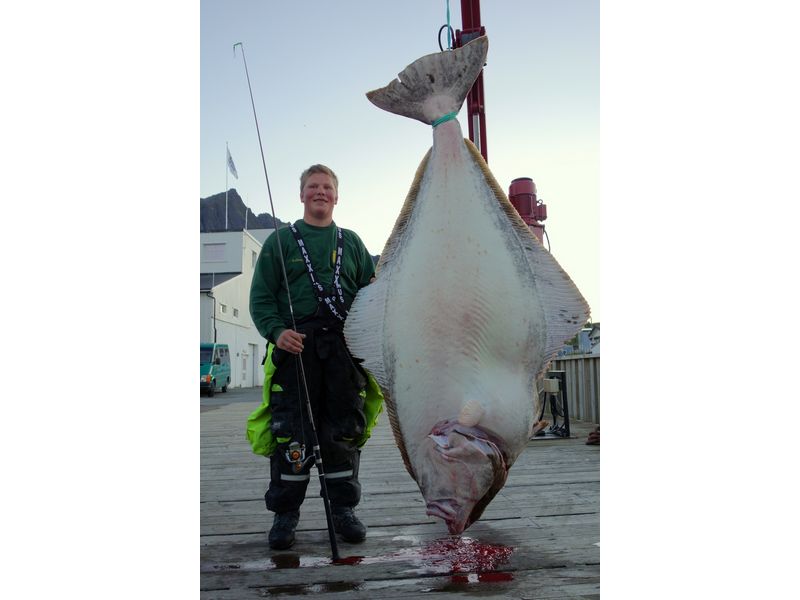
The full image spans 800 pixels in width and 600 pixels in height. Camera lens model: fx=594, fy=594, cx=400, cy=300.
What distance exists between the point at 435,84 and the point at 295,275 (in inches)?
36.3

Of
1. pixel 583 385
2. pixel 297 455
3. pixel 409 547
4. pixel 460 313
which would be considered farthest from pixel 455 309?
pixel 583 385

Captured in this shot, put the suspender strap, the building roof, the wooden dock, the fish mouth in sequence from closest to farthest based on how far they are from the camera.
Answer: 1. the fish mouth
2. the wooden dock
3. the suspender strap
4. the building roof

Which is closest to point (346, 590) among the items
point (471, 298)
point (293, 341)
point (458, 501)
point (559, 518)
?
point (458, 501)

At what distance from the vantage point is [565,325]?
63.7 inches

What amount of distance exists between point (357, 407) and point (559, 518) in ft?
3.60

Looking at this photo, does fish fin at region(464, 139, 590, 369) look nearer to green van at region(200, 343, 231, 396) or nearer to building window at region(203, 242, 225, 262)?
building window at region(203, 242, 225, 262)

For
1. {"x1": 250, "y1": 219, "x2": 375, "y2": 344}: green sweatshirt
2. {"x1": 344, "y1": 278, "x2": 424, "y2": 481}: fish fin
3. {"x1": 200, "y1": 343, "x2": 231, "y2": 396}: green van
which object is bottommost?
{"x1": 200, "y1": 343, "x2": 231, "y2": 396}: green van

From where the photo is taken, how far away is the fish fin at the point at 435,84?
1646mm

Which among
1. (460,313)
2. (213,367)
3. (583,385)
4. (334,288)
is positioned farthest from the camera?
(213,367)

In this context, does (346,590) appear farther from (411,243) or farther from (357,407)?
(411,243)

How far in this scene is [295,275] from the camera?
2.25m

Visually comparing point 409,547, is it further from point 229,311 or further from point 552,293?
point 229,311

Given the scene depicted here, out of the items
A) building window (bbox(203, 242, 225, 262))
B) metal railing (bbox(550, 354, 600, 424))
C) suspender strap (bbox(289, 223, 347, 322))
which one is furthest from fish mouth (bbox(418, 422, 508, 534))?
building window (bbox(203, 242, 225, 262))

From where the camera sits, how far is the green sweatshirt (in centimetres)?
223
